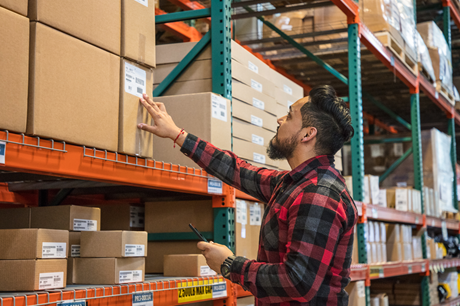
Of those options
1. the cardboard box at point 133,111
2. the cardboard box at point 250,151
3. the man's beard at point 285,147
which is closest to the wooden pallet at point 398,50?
the cardboard box at point 250,151

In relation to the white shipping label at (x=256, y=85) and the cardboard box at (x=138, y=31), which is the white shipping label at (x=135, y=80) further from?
the white shipping label at (x=256, y=85)

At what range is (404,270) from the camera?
474 cm

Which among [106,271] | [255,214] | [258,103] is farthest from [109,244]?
[258,103]

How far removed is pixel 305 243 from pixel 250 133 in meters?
1.25

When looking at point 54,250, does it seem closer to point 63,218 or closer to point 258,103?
point 63,218

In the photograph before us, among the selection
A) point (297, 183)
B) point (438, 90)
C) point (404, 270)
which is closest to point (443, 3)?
point (438, 90)

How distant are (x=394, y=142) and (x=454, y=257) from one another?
1884 millimetres

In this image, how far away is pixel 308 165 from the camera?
6.30 feet

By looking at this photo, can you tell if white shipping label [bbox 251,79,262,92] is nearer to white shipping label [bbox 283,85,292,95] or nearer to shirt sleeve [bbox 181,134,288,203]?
white shipping label [bbox 283,85,292,95]

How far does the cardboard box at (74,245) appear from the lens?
191cm

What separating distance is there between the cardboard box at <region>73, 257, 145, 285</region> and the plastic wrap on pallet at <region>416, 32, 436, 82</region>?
4699 mm

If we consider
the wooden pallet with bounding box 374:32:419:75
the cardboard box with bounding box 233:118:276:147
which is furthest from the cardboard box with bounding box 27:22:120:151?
the wooden pallet with bounding box 374:32:419:75

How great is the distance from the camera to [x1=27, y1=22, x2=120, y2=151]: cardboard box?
1479mm

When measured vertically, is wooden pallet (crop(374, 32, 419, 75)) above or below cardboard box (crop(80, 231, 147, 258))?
above
